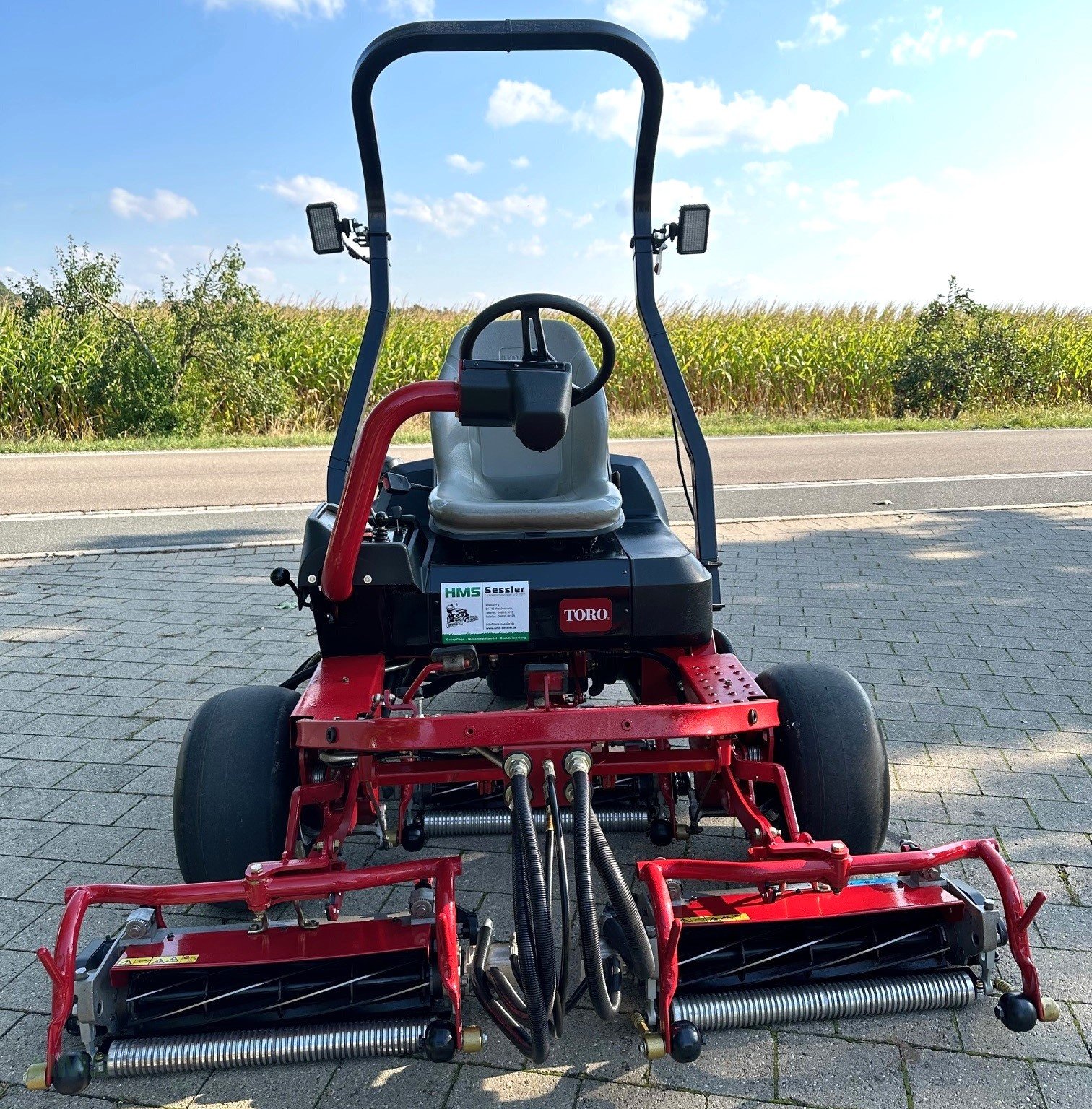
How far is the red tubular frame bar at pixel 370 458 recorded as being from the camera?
7.61 ft

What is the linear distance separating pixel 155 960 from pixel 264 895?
10.6 inches

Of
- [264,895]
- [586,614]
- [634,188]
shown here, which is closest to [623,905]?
[264,895]

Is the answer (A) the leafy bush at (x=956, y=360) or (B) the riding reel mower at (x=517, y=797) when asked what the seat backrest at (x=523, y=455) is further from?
(A) the leafy bush at (x=956, y=360)

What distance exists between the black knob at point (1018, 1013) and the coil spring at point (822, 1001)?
0.10 metres

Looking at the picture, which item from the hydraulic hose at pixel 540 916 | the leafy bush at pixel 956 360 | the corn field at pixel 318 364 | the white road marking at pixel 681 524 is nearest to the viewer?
the hydraulic hose at pixel 540 916

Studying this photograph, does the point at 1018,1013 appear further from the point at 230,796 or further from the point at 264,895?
the point at 230,796

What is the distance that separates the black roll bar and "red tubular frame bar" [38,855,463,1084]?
1.29 meters

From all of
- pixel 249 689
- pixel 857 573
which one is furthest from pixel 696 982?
pixel 857 573

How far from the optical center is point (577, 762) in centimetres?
229

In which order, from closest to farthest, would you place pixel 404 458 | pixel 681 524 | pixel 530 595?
pixel 530 595 < pixel 681 524 < pixel 404 458

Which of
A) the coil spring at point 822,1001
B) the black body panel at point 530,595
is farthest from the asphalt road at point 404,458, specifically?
the coil spring at point 822,1001

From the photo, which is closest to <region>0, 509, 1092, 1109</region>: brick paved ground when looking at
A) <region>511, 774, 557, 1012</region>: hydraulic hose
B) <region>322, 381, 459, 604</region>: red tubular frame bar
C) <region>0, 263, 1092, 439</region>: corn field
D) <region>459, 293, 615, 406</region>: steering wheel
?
<region>511, 774, 557, 1012</region>: hydraulic hose

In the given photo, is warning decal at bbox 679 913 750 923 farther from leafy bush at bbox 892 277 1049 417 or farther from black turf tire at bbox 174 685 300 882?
leafy bush at bbox 892 277 1049 417

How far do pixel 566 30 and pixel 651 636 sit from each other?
5.97 feet
